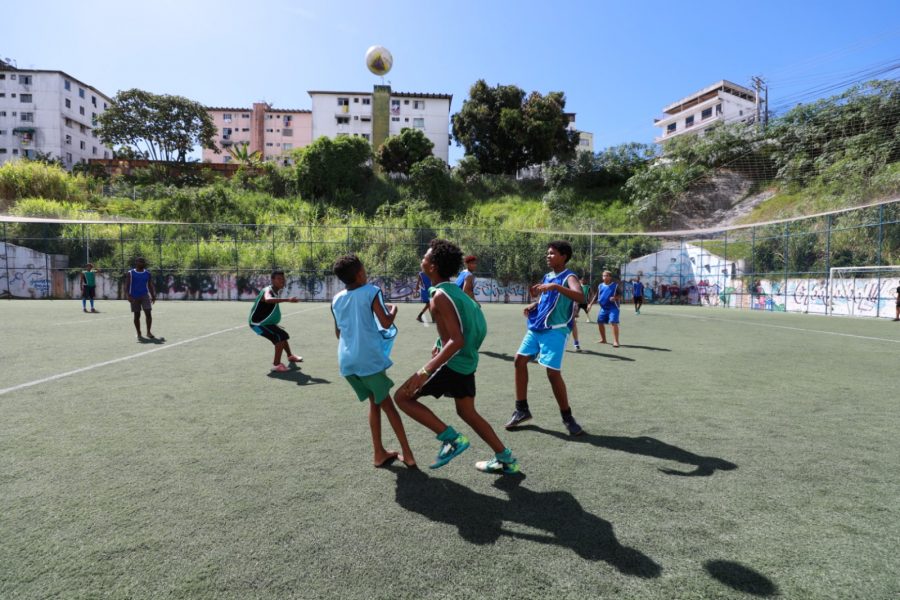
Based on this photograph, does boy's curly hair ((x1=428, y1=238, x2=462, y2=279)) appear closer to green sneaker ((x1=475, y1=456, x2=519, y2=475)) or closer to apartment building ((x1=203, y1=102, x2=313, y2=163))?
green sneaker ((x1=475, y1=456, x2=519, y2=475))

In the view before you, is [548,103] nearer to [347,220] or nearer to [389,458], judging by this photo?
[347,220]

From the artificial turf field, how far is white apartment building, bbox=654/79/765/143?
67.5m

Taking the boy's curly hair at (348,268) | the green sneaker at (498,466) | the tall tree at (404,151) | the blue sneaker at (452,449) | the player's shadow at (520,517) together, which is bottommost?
the player's shadow at (520,517)

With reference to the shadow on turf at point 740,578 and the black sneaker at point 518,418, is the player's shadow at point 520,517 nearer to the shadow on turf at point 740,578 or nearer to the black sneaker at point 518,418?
the shadow on turf at point 740,578

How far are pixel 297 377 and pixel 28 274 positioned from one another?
3158 centimetres

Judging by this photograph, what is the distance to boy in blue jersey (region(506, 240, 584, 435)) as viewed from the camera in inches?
185

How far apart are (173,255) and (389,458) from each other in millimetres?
31624

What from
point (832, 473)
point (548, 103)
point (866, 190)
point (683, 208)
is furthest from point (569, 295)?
point (548, 103)

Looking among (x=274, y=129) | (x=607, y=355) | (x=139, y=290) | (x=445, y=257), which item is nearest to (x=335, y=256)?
(x=139, y=290)

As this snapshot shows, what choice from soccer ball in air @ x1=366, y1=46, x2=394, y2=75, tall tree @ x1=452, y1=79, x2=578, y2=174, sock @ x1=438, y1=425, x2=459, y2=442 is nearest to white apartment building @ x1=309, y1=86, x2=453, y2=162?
tall tree @ x1=452, y1=79, x2=578, y2=174

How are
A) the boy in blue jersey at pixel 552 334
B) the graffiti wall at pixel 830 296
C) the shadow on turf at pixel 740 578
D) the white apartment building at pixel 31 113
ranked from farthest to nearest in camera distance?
the white apartment building at pixel 31 113 < the graffiti wall at pixel 830 296 < the boy in blue jersey at pixel 552 334 < the shadow on turf at pixel 740 578

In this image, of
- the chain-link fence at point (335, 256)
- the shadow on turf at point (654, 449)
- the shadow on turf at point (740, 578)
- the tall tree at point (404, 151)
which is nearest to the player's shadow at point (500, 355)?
the shadow on turf at point (654, 449)

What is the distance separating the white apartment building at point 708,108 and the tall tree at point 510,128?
19.5 metres

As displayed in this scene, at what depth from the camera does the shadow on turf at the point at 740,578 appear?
2.31 m
